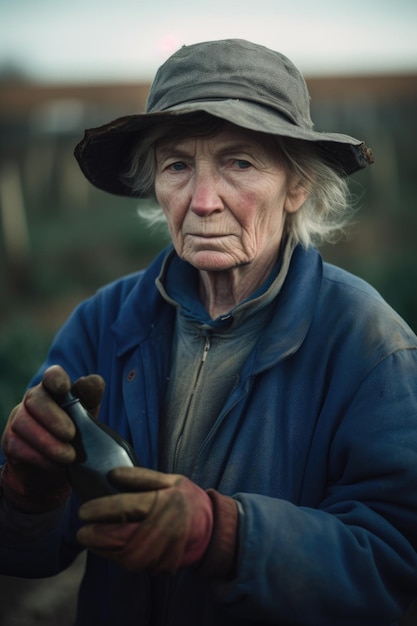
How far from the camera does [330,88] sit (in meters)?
8.64

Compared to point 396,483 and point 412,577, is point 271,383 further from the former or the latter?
point 412,577

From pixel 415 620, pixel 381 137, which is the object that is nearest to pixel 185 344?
pixel 415 620

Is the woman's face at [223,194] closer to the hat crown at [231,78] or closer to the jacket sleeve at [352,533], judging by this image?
the hat crown at [231,78]

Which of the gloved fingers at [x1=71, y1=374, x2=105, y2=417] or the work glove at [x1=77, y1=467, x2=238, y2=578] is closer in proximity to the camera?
the work glove at [x1=77, y1=467, x2=238, y2=578]

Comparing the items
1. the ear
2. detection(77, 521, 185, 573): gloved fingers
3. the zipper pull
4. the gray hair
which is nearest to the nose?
the gray hair

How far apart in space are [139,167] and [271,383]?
0.94 meters

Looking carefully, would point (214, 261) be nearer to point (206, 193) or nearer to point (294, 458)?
point (206, 193)

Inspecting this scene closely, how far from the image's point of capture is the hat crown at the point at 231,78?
6.37 feet

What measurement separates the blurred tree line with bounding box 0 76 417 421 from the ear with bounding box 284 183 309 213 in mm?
2531

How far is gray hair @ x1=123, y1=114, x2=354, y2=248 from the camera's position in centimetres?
202

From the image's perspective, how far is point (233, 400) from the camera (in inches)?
76.6

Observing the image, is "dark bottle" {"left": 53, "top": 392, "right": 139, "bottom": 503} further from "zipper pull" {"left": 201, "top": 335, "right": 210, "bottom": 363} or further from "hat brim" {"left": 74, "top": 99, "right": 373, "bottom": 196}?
"hat brim" {"left": 74, "top": 99, "right": 373, "bottom": 196}

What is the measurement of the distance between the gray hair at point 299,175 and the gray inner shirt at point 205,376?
196mm

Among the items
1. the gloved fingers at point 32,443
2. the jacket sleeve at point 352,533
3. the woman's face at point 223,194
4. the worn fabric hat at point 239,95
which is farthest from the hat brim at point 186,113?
the gloved fingers at point 32,443
